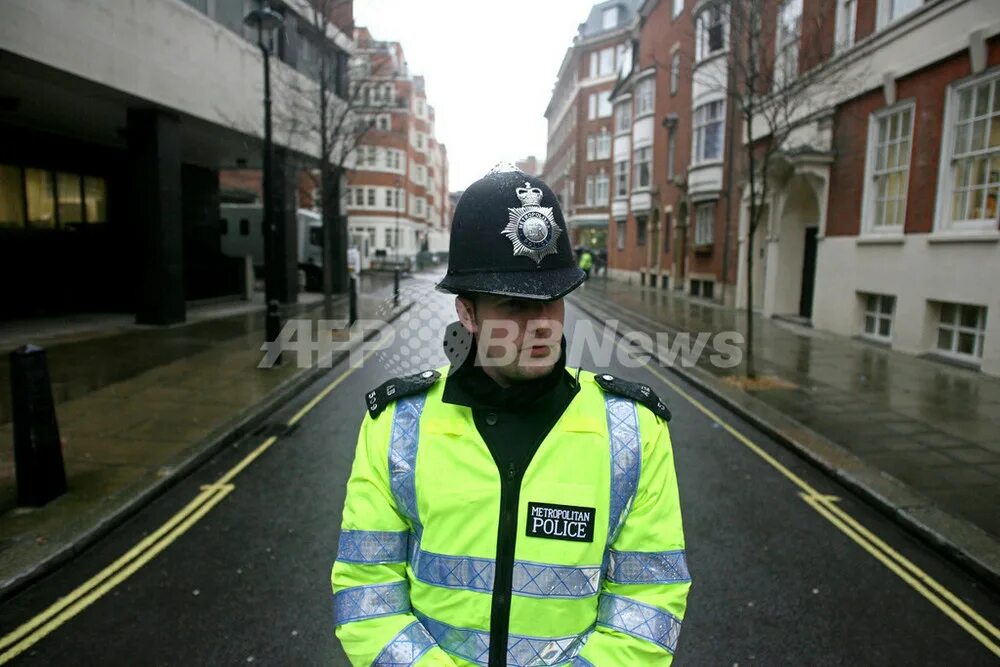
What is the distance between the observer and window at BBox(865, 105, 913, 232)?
42.9 feet

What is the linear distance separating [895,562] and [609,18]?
210 ft

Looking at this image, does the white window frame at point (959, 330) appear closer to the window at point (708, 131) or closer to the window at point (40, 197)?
the window at point (708, 131)

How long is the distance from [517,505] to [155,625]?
120 inches

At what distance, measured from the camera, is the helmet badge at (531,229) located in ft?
5.48

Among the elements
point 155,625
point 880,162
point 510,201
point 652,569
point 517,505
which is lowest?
point 155,625

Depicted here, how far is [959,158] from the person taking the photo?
11227 millimetres

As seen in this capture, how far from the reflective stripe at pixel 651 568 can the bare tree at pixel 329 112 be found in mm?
14314

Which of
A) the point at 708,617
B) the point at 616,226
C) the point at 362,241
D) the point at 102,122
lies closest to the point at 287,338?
the point at 102,122

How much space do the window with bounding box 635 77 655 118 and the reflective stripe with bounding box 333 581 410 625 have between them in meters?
37.3

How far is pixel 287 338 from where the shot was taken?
1407 cm

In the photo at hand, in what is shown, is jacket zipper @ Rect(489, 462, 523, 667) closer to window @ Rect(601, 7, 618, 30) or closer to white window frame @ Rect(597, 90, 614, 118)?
white window frame @ Rect(597, 90, 614, 118)

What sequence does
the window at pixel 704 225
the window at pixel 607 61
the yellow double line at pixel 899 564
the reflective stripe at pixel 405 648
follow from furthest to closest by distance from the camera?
1. the window at pixel 607 61
2. the window at pixel 704 225
3. the yellow double line at pixel 899 564
4. the reflective stripe at pixel 405 648

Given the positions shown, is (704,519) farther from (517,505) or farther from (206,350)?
(206,350)

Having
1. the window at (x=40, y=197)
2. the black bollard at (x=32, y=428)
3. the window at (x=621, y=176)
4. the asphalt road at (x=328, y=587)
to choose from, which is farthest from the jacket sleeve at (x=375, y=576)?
the window at (x=621, y=176)
